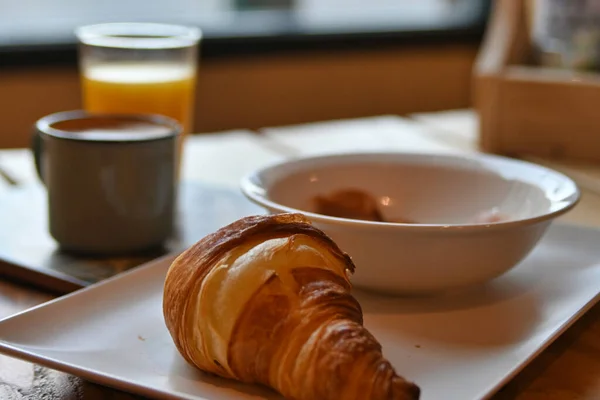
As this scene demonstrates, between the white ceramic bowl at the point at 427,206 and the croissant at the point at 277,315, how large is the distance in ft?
0.26

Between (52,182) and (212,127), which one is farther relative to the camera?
(212,127)

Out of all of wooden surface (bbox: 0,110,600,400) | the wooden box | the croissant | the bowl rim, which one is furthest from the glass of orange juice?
the croissant

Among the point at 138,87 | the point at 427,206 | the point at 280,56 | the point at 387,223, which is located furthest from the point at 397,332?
the point at 280,56

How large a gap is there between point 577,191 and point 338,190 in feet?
0.66

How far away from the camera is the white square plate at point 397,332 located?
1.63ft

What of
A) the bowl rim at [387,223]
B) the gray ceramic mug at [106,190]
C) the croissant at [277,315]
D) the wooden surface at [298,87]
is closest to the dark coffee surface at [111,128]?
the gray ceramic mug at [106,190]

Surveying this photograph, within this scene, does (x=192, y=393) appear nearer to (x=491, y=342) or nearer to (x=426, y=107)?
(x=491, y=342)

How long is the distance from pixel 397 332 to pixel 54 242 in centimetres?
37

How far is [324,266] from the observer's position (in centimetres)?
50

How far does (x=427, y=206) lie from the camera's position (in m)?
0.78

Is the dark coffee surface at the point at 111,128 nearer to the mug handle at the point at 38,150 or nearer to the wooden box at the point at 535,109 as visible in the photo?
the mug handle at the point at 38,150

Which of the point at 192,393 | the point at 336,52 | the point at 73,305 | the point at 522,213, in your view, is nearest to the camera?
the point at 192,393

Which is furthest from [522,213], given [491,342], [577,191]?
[491,342]

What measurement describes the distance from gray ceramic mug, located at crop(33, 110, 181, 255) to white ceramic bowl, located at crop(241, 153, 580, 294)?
0.43 ft
